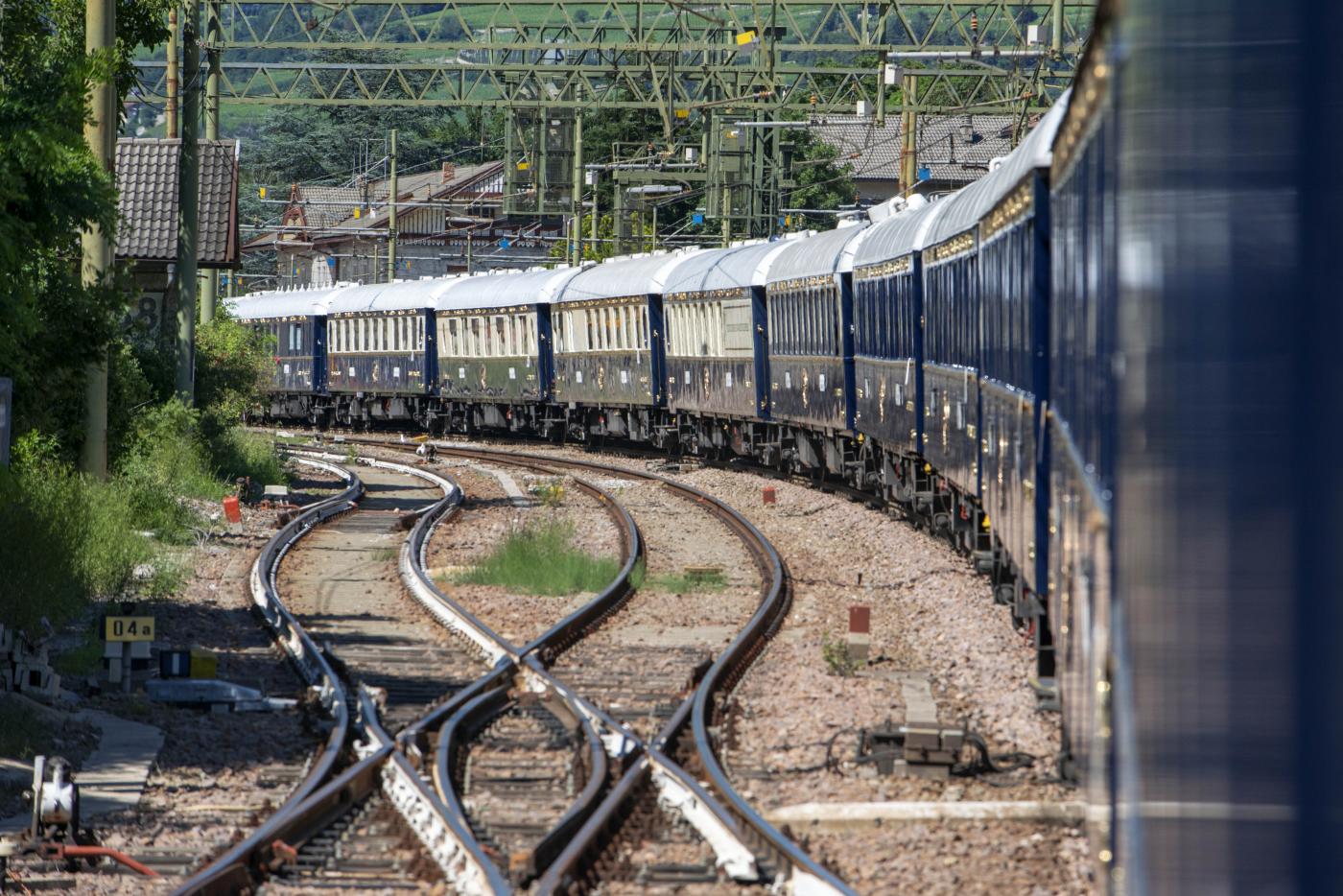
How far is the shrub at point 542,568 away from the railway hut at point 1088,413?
1016 centimetres

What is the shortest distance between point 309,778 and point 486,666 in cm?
392

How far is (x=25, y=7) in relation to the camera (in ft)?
58.7

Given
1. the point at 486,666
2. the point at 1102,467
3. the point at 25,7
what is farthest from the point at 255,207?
the point at 1102,467

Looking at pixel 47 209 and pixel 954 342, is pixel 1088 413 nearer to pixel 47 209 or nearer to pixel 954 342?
pixel 47 209

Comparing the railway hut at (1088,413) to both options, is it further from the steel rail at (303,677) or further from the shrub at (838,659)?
the shrub at (838,659)

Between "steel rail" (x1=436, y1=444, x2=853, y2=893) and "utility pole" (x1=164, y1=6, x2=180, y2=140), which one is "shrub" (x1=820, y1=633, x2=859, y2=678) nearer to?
"steel rail" (x1=436, y1=444, x2=853, y2=893)

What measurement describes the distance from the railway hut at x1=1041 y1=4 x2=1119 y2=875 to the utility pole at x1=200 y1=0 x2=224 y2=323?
24.4 meters

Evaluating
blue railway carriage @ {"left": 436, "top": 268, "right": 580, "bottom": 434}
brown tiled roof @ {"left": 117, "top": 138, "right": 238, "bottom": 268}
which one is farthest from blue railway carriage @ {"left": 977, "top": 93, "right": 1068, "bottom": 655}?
blue railway carriage @ {"left": 436, "top": 268, "right": 580, "bottom": 434}

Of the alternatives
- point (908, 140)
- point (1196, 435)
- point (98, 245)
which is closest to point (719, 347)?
point (908, 140)

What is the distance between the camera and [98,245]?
63.7 ft

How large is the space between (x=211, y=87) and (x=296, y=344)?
1992 centimetres

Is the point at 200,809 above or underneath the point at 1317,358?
underneath

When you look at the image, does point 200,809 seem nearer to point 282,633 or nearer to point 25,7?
point 282,633

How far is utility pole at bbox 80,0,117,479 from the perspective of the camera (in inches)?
725
